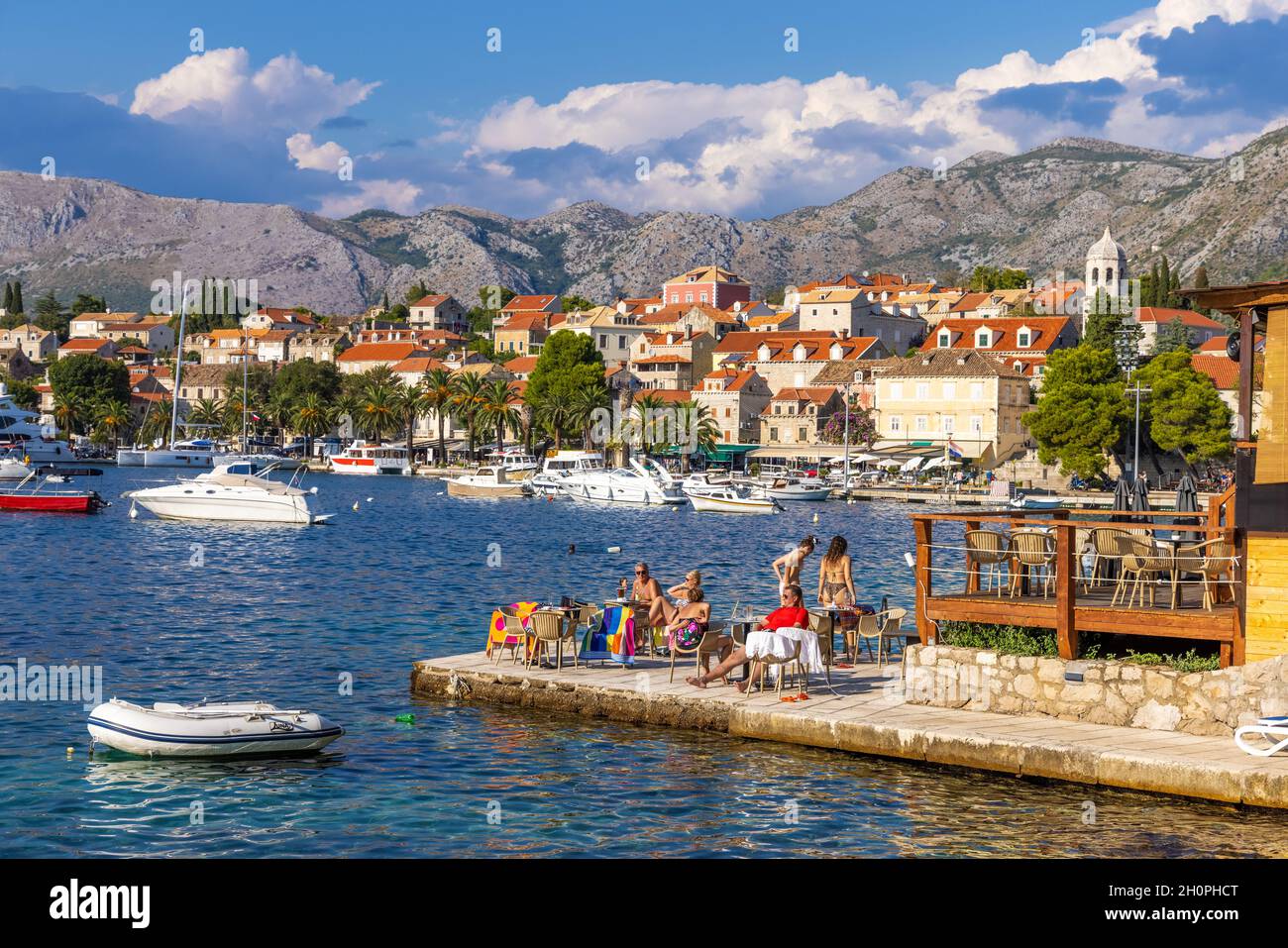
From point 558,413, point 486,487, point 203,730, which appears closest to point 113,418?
point 558,413

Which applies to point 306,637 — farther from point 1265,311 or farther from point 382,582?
point 1265,311

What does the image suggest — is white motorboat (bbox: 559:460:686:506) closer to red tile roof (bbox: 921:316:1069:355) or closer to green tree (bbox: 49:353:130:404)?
red tile roof (bbox: 921:316:1069:355)

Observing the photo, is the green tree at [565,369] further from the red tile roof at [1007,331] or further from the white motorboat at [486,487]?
the red tile roof at [1007,331]

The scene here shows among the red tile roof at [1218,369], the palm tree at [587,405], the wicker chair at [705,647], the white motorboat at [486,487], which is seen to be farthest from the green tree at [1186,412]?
the wicker chair at [705,647]

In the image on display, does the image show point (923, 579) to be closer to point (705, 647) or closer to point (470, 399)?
point (705, 647)

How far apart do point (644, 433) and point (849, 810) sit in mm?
120044

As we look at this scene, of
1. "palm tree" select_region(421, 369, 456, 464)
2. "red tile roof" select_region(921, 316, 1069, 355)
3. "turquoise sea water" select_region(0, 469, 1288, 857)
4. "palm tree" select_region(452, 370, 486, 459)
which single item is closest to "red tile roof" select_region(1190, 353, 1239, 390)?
"red tile roof" select_region(921, 316, 1069, 355)

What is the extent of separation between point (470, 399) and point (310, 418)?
2716 cm

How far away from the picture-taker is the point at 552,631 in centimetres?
2062

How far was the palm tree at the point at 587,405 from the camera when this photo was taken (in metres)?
132

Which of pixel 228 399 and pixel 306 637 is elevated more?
pixel 228 399
